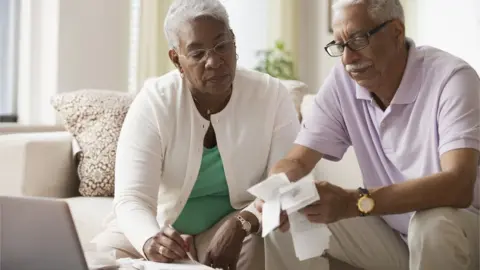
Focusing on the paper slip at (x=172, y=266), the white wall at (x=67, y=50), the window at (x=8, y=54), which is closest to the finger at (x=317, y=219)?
the paper slip at (x=172, y=266)

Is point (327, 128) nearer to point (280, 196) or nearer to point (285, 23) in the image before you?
point (280, 196)

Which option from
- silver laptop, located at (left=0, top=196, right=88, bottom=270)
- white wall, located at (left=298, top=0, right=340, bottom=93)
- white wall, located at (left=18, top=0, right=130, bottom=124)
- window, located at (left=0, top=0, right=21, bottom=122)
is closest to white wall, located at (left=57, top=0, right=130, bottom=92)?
white wall, located at (left=18, top=0, right=130, bottom=124)

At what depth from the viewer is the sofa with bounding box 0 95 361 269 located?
234 centimetres

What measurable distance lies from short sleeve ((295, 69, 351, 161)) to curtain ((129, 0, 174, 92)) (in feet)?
7.33

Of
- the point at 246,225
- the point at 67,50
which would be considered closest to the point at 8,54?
the point at 67,50

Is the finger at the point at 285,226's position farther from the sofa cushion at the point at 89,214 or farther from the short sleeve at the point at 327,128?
the sofa cushion at the point at 89,214

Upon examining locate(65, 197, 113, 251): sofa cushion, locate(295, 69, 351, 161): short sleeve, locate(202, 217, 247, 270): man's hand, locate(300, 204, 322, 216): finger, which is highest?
locate(295, 69, 351, 161): short sleeve

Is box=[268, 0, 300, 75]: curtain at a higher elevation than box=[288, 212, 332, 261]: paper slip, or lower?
higher

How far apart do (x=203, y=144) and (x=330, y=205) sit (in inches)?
22.8

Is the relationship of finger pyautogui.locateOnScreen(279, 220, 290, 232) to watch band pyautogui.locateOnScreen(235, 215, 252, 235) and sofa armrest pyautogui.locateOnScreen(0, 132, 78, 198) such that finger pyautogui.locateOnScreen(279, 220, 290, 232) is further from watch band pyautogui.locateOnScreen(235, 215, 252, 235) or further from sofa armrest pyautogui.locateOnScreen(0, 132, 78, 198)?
sofa armrest pyautogui.locateOnScreen(0, 132, 78, 198)

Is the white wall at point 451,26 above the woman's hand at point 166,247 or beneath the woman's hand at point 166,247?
above

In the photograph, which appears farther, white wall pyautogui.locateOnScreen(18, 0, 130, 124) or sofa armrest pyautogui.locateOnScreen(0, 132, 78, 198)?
white wall pyautogui.locateOnScreen(18, 0, 130, 124)

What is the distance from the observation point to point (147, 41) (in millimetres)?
3818

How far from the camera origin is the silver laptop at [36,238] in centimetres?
97
